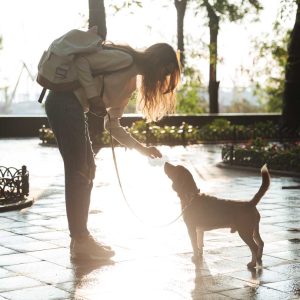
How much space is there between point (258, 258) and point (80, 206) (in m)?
1.54

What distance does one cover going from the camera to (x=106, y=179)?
15680mm

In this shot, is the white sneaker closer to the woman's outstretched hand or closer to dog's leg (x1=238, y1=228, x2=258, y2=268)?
the woman's outstretched hand

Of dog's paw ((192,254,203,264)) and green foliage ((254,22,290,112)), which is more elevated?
green foliage ((254,22,290,112))

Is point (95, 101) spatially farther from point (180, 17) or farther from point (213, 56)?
point (213, 56)

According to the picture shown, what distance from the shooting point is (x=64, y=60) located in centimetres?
666

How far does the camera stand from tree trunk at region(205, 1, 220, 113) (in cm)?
3878

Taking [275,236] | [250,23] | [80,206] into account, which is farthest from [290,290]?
[250,23]

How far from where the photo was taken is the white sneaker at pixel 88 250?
699 cm

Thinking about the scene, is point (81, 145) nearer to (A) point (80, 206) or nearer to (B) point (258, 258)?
(A) point (80, 206)

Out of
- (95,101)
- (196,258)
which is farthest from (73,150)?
(196,258)

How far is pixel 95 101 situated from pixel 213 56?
109 feet

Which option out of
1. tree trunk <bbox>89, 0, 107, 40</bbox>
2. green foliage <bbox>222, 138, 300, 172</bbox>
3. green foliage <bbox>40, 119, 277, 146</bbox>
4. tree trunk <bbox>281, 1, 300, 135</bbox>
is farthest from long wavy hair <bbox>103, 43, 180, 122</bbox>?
tree trunk <bbox>281, 1, 300, 135</bbox>

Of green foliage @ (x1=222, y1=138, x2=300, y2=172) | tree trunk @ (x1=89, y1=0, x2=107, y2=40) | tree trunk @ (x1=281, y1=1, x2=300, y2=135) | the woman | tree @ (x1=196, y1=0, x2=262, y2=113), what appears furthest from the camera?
tree @ (x1=196, y1=0, x2=262, y2=113)

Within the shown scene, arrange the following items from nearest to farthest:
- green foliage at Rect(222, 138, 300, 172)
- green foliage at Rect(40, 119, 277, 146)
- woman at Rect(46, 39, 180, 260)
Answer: woman at Rect(46, 39, 180, 260)
green foliage at Rect(222, 138, 300, 172)
green foliage at Rect(40, 119, 277, 146)
